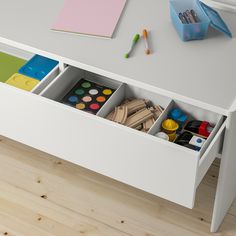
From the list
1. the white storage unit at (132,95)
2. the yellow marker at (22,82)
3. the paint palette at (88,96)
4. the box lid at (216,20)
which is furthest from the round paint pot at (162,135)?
the yellow marker at (22,82)

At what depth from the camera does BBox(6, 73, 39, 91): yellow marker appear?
6.14ft

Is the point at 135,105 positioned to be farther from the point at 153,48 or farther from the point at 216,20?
the point at 216,20

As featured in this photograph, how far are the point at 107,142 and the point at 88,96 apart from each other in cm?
24

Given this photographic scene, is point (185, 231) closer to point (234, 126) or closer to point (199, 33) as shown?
point (234, 126)

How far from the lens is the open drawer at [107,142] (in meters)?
1.57

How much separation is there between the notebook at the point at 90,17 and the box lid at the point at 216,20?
268 millimetres

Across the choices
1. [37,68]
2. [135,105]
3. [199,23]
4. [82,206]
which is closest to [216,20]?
[199,23]

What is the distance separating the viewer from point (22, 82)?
189 centimetres

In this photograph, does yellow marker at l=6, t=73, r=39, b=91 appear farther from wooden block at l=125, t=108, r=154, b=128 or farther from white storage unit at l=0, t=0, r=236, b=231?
wooden block at l=125, t=108, r=154, b=128

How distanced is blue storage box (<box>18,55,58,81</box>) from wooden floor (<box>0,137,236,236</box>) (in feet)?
1.16

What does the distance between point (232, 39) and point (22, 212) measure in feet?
2.84

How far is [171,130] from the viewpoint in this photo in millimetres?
1710

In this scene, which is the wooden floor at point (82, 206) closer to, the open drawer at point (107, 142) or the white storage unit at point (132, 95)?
the white storage unit at point (132, 95)

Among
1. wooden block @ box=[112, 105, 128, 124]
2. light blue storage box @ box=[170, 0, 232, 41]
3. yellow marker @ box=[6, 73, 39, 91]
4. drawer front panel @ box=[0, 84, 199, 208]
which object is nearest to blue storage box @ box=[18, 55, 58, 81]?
yellow marker @ box=[6, 73, 39, 91]
